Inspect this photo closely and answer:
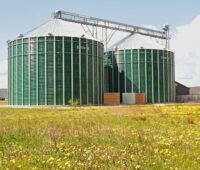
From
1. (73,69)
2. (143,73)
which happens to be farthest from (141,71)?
(73,69)

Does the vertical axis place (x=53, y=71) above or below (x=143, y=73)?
Result: below

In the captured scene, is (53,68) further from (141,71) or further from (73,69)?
(141,71)

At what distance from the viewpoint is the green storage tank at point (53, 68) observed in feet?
218

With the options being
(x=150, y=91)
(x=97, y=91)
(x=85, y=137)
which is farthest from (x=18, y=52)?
(x=85, y=137)

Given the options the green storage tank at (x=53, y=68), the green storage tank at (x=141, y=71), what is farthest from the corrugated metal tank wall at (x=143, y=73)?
the green storage tank at (x=53, y=68)

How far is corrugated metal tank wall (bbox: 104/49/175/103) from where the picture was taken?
8362 centimetres

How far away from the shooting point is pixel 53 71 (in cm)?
6662

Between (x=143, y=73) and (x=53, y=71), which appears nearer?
(x=53, y=71)

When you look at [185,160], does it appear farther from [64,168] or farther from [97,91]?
[97,91]

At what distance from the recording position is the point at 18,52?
70750 mm

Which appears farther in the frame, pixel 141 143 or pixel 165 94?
pixel 165 94

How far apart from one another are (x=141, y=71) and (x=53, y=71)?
79.7 feet

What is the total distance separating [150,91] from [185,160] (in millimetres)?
74233

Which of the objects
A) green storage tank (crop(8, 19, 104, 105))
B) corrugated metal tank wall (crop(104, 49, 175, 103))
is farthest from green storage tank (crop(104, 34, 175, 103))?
green storage tank (crop(8, 19, 104, 105))
